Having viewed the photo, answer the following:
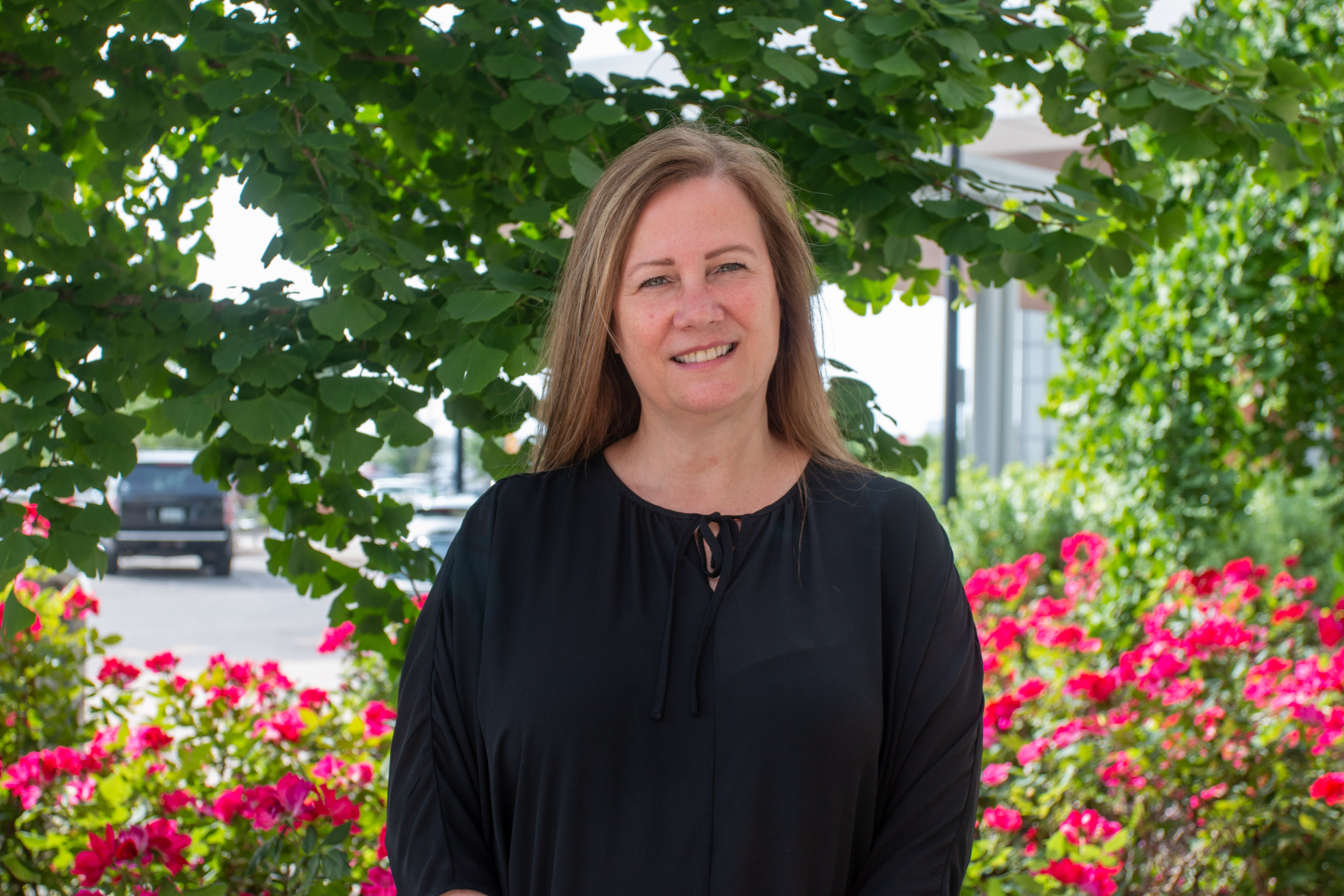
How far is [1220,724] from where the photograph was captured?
2928mm

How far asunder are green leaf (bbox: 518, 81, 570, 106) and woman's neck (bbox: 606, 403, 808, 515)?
0.72m

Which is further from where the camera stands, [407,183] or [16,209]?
[407,183]

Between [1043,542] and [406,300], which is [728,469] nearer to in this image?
[406,300]

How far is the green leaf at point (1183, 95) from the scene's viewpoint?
6.39 ft

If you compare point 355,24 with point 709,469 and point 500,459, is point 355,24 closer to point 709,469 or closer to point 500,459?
point 500,459

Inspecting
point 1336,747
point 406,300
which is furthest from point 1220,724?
point 406,300

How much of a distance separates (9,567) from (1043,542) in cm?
807

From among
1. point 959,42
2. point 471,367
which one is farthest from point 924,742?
point 959,42

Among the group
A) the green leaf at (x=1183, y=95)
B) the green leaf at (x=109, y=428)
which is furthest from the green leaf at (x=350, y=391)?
the green leaf at (x=1183, y=95)

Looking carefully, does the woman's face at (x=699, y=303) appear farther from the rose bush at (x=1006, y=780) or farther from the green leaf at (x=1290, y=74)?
the green leaf at (x=1290, y=74)

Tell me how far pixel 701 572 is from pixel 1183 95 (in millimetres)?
1411

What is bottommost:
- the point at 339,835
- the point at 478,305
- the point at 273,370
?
the point at 339,835

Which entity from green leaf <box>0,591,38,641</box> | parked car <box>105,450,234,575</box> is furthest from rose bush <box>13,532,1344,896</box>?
parked car <box>105,450,234,575</box>

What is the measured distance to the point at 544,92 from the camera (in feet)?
6.20
